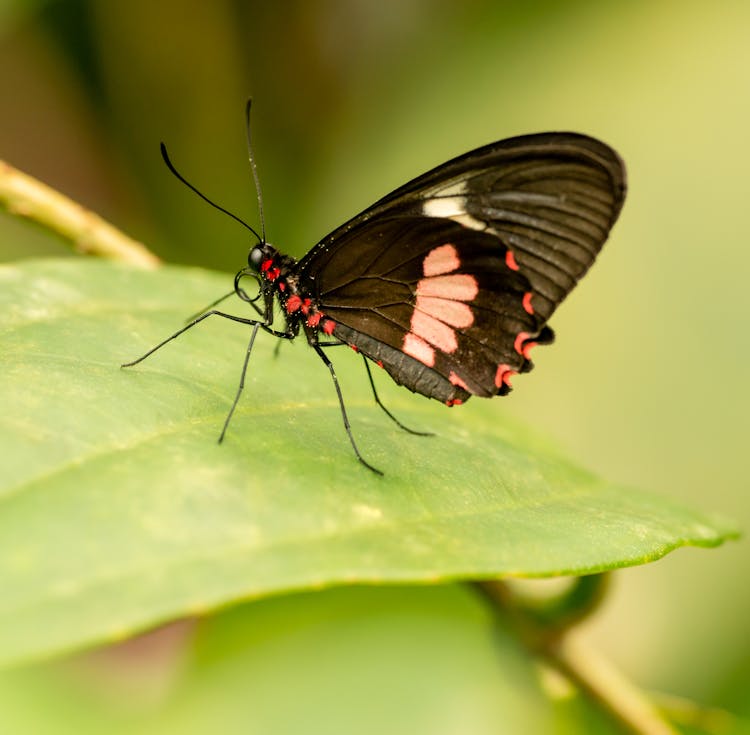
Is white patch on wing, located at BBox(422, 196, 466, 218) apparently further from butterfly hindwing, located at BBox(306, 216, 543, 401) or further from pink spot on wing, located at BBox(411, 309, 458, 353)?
pink spot on wing, located at BBox(411, 309, 458, 353)

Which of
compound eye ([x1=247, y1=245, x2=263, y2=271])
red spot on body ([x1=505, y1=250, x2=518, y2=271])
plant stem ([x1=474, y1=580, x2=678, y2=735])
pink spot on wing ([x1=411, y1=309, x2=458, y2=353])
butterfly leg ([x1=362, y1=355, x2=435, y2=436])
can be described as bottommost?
plant stem ([x1=474, y1=580, x2=678, y2=735])

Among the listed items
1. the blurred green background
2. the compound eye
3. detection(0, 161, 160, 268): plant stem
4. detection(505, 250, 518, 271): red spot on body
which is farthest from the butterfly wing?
the blurred green background

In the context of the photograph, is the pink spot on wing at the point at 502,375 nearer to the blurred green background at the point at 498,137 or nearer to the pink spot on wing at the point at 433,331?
the pink spot on wing at the point at 433,331

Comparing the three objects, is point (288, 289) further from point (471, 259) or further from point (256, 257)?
point (471, 259)

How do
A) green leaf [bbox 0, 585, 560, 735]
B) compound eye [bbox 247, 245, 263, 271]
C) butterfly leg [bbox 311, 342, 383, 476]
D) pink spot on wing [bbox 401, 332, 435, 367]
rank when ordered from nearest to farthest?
butterfly leg [bbox 311, 342, 383, 476]
pink spot on wing [bbox 401, 332, 435, 367]
compound eye [bbox 247, 245, 263, 271]
green leaf [bbox 0, 585, 560, 735]

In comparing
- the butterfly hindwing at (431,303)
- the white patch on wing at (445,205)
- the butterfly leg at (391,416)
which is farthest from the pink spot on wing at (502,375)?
the white patch on wing at (445,205)

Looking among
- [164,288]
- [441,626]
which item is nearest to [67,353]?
[164,288]

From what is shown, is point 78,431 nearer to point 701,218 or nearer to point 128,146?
point 701,218

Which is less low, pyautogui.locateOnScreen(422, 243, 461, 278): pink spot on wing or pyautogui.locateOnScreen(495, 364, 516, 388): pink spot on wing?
pyautogui.locateOnScreen(422, 243, 461, 278): pink spot on wing

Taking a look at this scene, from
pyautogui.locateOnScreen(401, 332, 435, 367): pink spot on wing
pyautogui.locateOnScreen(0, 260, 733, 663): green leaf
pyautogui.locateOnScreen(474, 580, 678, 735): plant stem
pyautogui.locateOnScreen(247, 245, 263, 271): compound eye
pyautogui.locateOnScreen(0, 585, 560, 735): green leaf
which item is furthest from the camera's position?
pyautogui.locateOnScreen(0, 585, 560, 735): green leaf
